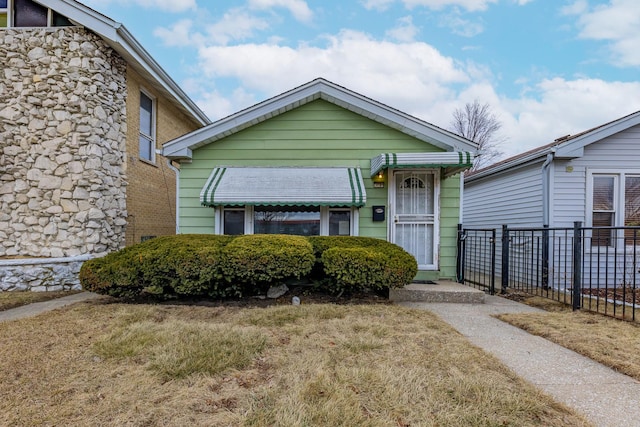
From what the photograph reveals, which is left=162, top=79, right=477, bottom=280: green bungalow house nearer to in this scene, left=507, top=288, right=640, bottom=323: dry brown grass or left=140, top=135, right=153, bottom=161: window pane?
left=507, top=288, right=640, bottom=323: dry brown grass

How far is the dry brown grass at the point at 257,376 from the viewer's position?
2.25 metres

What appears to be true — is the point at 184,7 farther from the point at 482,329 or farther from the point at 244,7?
the point at 482,329

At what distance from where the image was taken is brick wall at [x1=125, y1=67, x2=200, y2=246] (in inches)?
327

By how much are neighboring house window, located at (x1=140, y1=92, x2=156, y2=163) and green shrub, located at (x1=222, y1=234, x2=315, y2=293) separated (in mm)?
5516

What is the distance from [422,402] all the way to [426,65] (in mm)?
21438

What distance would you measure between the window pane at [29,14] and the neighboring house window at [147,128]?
2.40 m

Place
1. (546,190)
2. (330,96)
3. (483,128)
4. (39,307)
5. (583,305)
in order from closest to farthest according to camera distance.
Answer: (39,307) → (583,305) → (330,96) → (546,190) → (483,128)

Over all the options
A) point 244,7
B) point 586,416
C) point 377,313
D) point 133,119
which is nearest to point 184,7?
point 244,7

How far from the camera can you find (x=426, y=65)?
793 inches

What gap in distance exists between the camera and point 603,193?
25.8 ft

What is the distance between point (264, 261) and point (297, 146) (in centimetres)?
309

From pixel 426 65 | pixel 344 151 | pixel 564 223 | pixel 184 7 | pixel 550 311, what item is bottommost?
pixel 550 311

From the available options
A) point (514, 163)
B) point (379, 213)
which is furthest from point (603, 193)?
point (379, 213)

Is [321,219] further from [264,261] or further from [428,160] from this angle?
[428,160]
